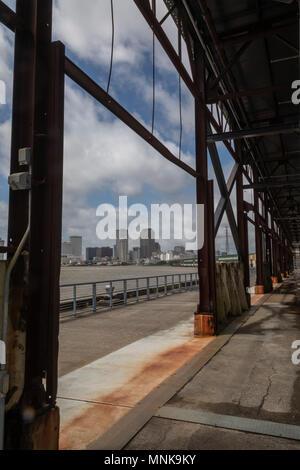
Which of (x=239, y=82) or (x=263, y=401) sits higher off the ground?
(x=239, y=82)

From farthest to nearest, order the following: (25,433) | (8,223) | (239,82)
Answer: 1. (239,82)
2. (8,223)
3. (25,433)

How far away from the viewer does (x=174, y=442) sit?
3018 millimetres

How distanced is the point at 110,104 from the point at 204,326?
548 centimetres

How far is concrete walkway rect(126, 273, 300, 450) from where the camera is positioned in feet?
9.98

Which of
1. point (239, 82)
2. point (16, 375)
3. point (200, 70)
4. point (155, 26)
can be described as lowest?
point (16, 375)

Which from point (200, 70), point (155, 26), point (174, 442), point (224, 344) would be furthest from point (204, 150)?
point (174, 442)

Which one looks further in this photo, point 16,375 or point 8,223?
point 8,223

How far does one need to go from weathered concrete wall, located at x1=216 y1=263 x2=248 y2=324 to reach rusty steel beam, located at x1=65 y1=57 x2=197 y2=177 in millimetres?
4380

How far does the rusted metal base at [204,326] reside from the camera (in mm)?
7559

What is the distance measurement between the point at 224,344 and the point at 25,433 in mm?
5024

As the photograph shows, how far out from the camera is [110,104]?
13.1 feet

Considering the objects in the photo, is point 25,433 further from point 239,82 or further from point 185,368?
point 239,82

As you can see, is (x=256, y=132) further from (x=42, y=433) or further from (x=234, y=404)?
(x=42, y=433)

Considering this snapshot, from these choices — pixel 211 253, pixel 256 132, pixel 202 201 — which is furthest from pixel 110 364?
pixel 256 132
